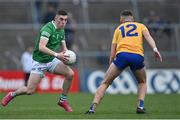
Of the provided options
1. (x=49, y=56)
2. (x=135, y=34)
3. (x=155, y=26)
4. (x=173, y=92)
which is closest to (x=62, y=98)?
(x=49, y=56)

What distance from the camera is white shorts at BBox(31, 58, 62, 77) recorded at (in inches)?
676

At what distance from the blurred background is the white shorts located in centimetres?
1418

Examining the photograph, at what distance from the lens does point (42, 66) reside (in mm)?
17219

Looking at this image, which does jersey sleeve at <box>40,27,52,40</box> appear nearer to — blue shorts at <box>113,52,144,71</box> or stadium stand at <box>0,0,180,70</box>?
blue shorts at <box>113,52,144,71</box>

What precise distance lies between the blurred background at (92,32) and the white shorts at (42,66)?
1418 cm

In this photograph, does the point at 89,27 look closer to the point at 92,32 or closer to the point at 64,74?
the point at 92,32

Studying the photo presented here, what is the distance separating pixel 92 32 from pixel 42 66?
16.4m

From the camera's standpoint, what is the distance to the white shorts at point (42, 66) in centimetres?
1717

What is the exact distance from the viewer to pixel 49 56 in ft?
56.5

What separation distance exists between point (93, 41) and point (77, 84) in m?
2.62

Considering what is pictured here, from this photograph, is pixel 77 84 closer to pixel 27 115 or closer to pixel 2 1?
pixel 2 1

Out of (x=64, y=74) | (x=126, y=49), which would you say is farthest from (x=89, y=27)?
(x=126, y=49)

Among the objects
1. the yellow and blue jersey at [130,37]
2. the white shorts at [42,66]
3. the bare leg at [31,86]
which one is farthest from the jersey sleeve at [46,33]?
the yellow and blue jersey at [130,37]

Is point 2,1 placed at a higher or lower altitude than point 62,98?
higher
